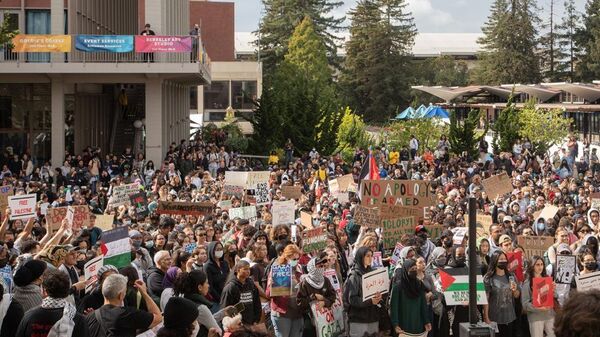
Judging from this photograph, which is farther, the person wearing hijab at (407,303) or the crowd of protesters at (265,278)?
the person wearing hijab at (407,303)

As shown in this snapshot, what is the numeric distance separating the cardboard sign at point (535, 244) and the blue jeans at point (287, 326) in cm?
457

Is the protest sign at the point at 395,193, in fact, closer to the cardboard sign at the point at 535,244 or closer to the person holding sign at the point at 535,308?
the cardboard sign at the point at 535,244

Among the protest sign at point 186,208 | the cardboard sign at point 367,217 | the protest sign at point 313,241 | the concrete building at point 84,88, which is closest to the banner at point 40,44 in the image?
the concrete building at point 84,88

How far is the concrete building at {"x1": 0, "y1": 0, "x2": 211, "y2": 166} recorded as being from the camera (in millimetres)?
38375

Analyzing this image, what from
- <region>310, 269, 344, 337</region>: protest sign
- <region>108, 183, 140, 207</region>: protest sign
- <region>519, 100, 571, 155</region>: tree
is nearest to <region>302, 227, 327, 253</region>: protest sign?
<region>310, 269, 344, 337</region>: protest sign

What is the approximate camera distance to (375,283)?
12.7 meters

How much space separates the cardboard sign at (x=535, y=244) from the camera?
15969 millimetres

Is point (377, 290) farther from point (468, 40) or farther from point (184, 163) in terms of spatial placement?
point (468, 40)

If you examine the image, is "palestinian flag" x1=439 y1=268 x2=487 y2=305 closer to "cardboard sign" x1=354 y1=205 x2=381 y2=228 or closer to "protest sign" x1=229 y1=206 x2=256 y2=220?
"cardboard sign" x1=354 y1=205 x2=381 y2=228

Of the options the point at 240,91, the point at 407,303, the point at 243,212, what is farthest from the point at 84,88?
the point at 240,91

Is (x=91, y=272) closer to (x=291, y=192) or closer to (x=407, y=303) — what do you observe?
(x=407, y=303)

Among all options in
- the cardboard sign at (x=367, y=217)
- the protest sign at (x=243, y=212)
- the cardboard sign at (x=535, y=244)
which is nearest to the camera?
the cardboard sign at (x=535, y=244)

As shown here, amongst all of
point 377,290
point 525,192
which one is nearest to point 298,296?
point 377,290

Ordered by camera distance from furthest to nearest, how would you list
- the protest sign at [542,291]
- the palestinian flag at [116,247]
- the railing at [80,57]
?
the railing at [80,57]
the protest sign at [542,291]
the palestinian flag at [116,247]
